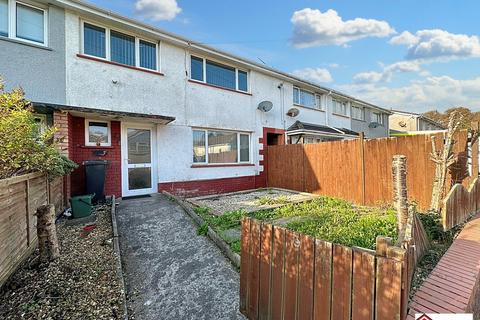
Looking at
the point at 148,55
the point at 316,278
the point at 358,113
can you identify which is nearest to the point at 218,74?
the point at 148,55

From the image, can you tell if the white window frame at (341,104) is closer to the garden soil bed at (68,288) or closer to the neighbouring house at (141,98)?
the neighbouring house at (141,98)

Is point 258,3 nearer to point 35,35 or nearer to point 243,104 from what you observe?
point 243,104

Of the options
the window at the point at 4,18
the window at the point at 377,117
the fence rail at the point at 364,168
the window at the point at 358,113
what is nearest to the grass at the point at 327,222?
the fence rail at the point at 364,168

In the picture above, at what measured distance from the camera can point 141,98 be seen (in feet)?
28.3

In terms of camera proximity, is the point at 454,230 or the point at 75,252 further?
the point at 454,230

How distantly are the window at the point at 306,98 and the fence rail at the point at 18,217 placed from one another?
42.4 ft

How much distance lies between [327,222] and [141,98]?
22.8 ft

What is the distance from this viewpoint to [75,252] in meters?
4.50

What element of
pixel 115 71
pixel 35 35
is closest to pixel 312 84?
pixel 115 71

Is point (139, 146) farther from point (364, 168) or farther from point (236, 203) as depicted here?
point (364, 168)

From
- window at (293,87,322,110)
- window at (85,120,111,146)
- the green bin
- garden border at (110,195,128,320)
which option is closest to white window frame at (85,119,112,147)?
window at (85,120,111,146)

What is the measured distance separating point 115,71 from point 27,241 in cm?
571

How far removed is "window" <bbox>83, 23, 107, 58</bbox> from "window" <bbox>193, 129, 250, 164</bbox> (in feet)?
13.4

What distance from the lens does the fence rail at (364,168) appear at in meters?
7.05
